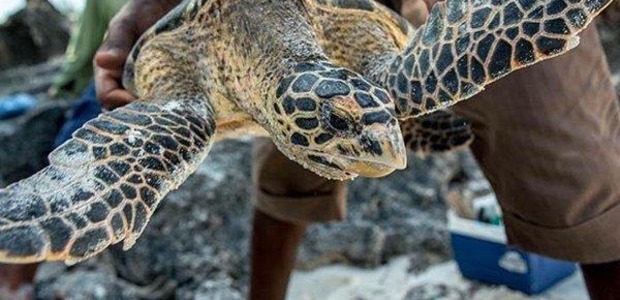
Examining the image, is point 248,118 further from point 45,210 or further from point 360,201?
point 360,201

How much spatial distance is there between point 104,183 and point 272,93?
0.33m

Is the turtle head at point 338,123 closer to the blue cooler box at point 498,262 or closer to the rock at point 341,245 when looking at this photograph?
the blue cooler box at point 498,262

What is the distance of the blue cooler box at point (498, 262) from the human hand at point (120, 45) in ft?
4.72

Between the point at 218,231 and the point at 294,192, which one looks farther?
the point at 218,231

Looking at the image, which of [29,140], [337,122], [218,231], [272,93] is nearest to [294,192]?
[272,93]

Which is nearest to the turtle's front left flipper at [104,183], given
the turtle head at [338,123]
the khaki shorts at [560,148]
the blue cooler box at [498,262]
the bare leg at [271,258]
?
the turtle head at [338,123]

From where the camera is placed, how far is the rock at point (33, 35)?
518 cm

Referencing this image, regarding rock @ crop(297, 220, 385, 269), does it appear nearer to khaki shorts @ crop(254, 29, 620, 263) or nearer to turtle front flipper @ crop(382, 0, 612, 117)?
khaki shorts @ crop(254, 29, 620, 263)

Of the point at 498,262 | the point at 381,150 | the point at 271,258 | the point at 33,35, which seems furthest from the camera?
the point at 33,35

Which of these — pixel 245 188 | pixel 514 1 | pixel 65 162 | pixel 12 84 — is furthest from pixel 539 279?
pixel 12 84

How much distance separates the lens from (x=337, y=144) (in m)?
1.44

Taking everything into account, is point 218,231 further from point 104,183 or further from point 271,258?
point 104,183

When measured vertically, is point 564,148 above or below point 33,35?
above

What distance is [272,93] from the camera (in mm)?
1560
